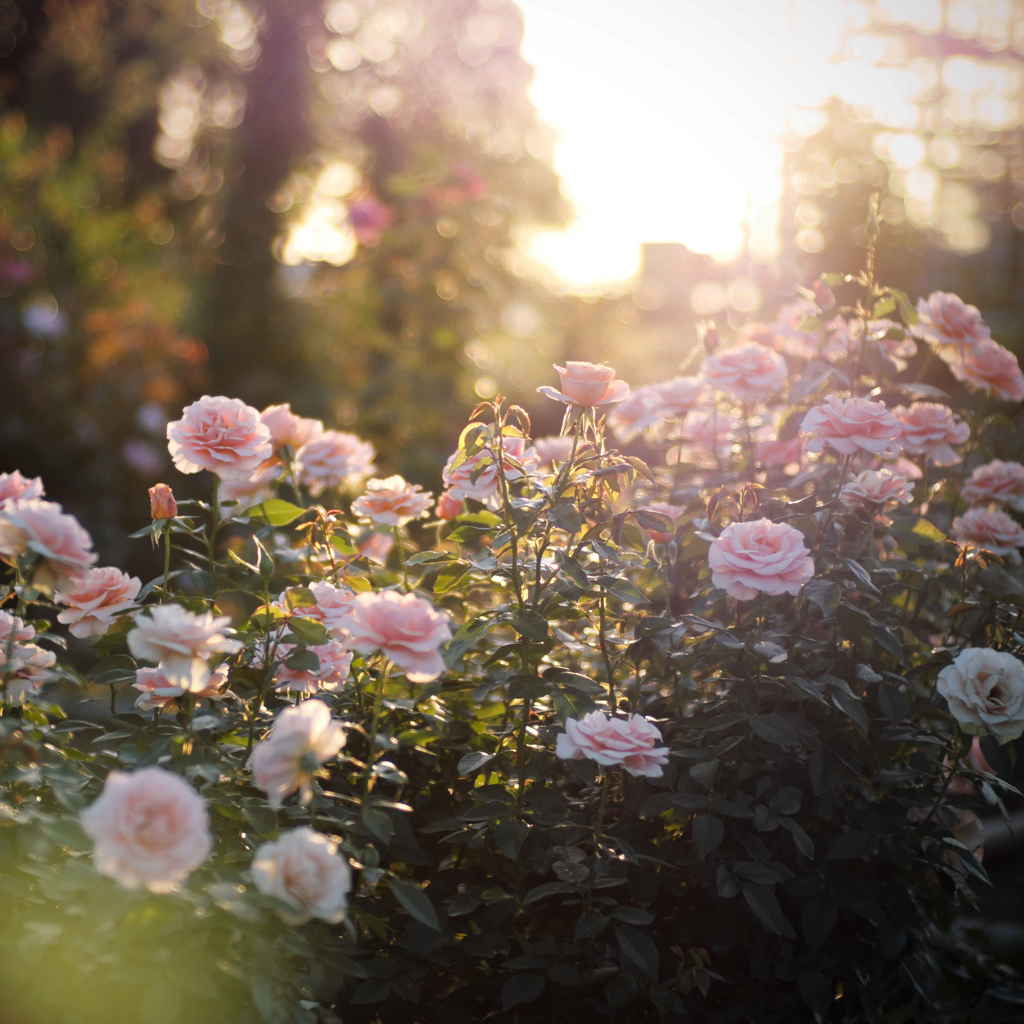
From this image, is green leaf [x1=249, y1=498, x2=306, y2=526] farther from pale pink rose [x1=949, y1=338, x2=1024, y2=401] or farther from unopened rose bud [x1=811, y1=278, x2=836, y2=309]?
pale pink rose [x1=949, y1=338, x2=1024, y2=401]

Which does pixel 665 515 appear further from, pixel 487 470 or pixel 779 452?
pixel 779 452

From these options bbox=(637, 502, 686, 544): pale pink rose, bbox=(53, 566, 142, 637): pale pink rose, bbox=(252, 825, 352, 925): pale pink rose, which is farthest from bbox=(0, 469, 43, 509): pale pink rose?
bbox=(637, 502, 686, 544): pale pink rose

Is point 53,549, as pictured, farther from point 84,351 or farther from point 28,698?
point 84,351

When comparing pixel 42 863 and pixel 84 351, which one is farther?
pixel 84 351

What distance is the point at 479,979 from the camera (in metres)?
1.46

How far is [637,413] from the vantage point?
1986 millimetres

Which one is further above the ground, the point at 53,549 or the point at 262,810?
the point at 53,549

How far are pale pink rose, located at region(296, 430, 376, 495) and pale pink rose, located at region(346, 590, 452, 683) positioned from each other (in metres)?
0.63

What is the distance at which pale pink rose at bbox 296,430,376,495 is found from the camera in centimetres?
171

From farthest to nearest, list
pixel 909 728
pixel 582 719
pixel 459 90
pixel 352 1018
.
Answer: pixel 459 90, pixel 909 728, pixel 352 1018, pixel 582 719

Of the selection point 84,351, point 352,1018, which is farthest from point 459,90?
point 352,1018

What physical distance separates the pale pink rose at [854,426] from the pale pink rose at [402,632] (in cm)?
74

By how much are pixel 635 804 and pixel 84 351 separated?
13.8 ft

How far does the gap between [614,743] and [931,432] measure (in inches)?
39.4
